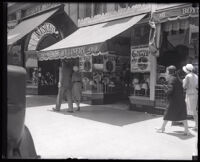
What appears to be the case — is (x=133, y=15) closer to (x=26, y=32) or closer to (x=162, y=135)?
(x=162, y=135)

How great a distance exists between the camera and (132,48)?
922 centimetres


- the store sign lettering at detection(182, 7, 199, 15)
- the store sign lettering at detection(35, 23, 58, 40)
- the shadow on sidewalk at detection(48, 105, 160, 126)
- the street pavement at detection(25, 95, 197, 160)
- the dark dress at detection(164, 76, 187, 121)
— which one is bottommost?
the street pavement at detection(25, 95, 197, 160)

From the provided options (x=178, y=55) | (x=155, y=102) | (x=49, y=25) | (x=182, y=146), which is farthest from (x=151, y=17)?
(x=49, y=25)

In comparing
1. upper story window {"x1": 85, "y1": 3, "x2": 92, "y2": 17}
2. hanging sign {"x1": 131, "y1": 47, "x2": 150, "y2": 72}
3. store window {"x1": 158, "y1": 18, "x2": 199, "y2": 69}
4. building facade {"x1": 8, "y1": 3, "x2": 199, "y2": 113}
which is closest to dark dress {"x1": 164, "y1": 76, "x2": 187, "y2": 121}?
building facade {"x1": 8, "y1": 3, "x2": 199, "y2": 113}

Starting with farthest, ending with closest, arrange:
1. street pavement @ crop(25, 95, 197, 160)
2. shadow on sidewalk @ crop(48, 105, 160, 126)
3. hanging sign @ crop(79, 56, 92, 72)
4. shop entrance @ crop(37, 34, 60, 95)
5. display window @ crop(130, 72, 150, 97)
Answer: shop entrance @ crop(37, 34, 60, 95) < hanging sign @ crop(79, 56, 92, 72) < display window @ crop(130, 72, 150, 97) < shadow on sidewalk @ crop(48, 105, 160, 126) < street pavement @ crop(25, 95, 197, 160)

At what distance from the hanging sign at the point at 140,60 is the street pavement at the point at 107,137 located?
1733mm

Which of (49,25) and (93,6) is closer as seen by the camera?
(93,6)

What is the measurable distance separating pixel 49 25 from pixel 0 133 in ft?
38.1

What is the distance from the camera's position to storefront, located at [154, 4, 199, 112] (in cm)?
731

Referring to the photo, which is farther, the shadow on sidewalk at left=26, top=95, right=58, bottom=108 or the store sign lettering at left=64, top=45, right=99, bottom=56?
the shadow on sidewalk at left=26, top=95, right=58, bottom=108

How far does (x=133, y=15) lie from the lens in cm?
914

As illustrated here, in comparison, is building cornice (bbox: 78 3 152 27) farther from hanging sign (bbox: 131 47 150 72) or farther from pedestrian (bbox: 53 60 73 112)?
pedestrian (bbox: 53 60 73 112)

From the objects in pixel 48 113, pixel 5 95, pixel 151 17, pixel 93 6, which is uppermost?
pixel 93 6

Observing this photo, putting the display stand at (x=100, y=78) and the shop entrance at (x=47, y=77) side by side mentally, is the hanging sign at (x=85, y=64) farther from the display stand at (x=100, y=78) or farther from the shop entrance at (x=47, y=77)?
the shop entrance at (x=47, y=77)
